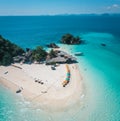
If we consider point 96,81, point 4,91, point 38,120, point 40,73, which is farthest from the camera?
point 40,73

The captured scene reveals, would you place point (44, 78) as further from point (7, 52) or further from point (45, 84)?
point (7, 52)

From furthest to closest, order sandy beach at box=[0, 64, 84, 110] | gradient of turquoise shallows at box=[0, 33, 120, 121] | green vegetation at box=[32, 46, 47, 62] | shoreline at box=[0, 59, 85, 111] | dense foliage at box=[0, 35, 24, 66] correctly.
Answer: green vegetation at box=[32, 46, 47, 62] < dense foliage at box=[0, 35, 24, 66] < sandy beach at box=[0, 64, 84, 110] < shoreline at box=[0, 59, 85, 111] < gradient of turquoise shallows at box=[0, 33, 120, 121]

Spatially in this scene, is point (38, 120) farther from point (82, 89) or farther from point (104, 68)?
point (104, 68)

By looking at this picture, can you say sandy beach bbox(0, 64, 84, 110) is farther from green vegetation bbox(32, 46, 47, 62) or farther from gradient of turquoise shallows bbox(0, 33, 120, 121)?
green vegetation bbox(32, 46, 47, 62)

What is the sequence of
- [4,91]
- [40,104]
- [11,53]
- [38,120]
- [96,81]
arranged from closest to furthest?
[38,120] < [40,104] < [4,91] < [96,81] < [11,53]

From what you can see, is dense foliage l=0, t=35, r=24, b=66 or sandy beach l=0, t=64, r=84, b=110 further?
dense foliage l=0, t=35, r=24, b=66

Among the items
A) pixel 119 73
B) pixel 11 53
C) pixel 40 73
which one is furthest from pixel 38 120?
pixel 11 53

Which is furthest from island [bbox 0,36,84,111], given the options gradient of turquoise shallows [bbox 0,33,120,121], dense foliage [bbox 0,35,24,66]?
gradient of turquoise shallows [bbox 0,33,120,121]
